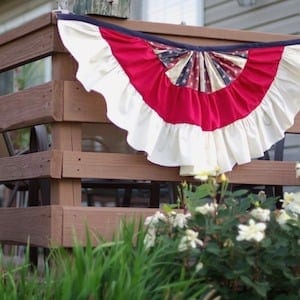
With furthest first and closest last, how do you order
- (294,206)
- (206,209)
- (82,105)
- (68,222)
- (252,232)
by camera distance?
(82,105)
(68,222)
(294,206)
(206,209)
(252,232)

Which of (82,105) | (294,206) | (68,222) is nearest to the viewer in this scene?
(294,206)

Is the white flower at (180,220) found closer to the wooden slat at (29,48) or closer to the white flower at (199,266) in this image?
the white flower at (199,266)

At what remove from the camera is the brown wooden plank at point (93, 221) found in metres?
3.77

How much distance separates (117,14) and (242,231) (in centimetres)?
163

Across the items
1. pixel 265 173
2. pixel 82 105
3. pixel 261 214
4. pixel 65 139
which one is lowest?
pixel 261 214

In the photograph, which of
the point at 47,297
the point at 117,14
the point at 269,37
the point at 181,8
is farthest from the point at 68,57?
Result: the point at 181,8

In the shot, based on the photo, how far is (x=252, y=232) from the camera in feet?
9.37

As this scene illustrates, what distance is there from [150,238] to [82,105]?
3.35ft

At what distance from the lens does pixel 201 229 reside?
3107mm

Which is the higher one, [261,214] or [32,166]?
[32,166]

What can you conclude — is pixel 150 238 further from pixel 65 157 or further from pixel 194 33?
pixel 194 33

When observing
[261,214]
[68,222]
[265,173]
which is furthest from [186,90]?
[261,214]

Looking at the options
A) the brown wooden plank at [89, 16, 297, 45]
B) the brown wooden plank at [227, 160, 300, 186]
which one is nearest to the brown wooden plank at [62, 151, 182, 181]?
the brown wooden plank at [227, 160, 300, 186]

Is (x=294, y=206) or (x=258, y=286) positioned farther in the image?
(x=294, y=206)
